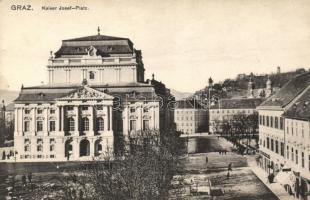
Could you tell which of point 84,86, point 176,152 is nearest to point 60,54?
point 84,86

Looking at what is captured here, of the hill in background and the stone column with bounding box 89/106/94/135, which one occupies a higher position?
the hill in background

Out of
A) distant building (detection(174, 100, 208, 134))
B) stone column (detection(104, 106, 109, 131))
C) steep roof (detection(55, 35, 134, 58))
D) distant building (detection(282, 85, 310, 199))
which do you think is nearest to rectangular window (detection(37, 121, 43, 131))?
stone column (detection(104, 106, 109, 131))

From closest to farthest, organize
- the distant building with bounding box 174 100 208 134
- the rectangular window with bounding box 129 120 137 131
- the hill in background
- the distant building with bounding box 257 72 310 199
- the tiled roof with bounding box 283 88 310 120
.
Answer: the tiled roof with bounding box 283 88 310 120 < the distant building with bounding box 257 72 310 199 < the hill in background < the rectangular window with bounding box 129 120 137 131 < the distant building with bounding box 174 100 208 134

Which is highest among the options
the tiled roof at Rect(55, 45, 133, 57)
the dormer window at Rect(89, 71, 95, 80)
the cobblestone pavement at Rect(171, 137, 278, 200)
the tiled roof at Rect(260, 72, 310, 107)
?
the tiled roof at Rect(55, 45, 133, 57)

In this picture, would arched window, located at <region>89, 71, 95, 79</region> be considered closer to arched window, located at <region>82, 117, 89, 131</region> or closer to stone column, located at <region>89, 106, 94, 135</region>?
stone column, located at <region>89, 106, 94, 135</region>

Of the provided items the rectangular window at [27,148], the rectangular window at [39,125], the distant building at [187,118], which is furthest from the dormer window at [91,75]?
the distant building at [187,118]

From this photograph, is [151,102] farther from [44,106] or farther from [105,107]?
[44,106]

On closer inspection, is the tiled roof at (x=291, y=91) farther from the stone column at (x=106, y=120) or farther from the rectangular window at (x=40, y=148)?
the rectangular window at (x=40, y=148)

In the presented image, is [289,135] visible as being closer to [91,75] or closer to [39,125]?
[91,75]

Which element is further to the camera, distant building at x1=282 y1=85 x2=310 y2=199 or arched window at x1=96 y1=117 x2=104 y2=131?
arched window at x1=96 y1=117 x2=104 y2=131
